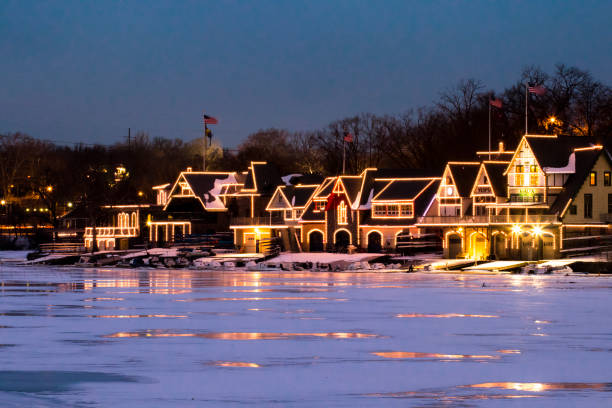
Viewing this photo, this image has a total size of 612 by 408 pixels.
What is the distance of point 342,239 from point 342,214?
2.61 meters

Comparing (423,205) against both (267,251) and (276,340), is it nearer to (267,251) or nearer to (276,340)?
(267,251)

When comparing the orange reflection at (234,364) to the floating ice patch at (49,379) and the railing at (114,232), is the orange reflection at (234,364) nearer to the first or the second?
the floating ice patch at (49,379)

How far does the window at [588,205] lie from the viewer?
92.9 meters

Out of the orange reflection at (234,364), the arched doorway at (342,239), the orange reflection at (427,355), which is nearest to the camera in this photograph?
the orange reflection at (234,364)

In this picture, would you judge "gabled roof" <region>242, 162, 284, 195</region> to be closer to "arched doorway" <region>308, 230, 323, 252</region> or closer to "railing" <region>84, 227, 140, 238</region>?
"arched doorway" <region>308, 230, 323, 252</region>

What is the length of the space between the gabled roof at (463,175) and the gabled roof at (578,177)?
978cm

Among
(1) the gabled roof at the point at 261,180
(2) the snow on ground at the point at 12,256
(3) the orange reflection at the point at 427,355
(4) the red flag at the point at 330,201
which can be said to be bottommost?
(3) the orange reflection at the point at 427,355

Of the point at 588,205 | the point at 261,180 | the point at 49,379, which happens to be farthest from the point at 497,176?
the point at 49,379

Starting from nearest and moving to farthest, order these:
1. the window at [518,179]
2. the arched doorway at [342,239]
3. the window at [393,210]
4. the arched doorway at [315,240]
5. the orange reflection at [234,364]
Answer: the orange reflection at [234,364] → the window at [518,179] → the window at [393,210] → the arched doorway at [342,239] → the arched doorway at [315,240]

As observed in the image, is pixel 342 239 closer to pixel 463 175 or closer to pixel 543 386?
pixel 463 175

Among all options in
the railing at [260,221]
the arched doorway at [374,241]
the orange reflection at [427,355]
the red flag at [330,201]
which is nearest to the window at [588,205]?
the arched doorway at [374,241]

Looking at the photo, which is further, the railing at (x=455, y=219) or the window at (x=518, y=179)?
the window at (x=518, y=179)

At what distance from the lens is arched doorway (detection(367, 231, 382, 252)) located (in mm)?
106625

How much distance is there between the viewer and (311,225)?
114938 millimetres
